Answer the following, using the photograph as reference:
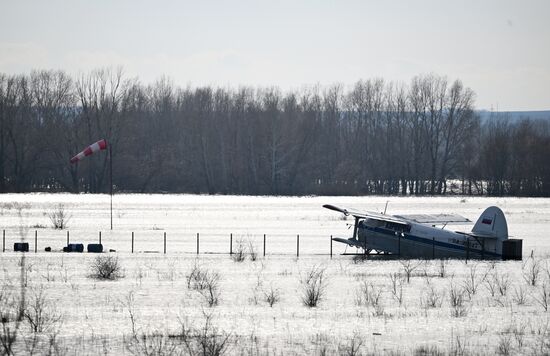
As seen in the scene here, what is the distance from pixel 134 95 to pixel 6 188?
1157 inches

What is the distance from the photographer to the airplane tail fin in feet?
113

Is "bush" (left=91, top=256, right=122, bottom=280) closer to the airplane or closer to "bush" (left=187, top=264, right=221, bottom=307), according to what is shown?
"bush" (left=187, top=264, right=221, bottom=307)

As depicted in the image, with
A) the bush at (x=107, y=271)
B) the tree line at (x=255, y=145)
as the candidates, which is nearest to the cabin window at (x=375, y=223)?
the bush at (x=107, y=271)

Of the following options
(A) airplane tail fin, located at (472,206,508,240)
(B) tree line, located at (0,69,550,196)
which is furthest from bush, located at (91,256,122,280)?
(B) tree line, located at (0,69,550,196)

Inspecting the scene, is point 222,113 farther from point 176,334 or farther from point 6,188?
point 176,334

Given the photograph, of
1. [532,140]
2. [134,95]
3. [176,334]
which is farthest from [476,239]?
[134,95]

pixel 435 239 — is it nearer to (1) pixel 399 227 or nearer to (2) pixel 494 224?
(1) pixel 399 227

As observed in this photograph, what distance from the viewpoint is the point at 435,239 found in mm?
35000

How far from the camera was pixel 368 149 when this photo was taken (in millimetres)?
130625

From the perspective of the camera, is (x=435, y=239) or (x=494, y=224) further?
(x=435, y=239)

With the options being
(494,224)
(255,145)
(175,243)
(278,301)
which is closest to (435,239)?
(494,224)

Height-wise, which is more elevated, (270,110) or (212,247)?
(270,110)

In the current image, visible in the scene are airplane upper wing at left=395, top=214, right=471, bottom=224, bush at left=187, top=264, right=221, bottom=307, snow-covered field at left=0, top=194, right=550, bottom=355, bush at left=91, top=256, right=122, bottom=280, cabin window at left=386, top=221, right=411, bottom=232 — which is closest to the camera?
snow-covered field at left=0, top=194, right=550, bottom=355

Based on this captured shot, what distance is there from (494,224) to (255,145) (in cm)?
8418
